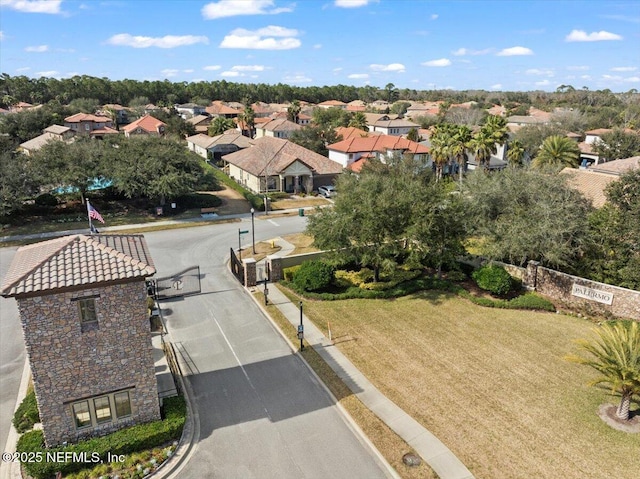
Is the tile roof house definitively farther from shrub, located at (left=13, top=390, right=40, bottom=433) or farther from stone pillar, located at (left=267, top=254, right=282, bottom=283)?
shrub, located at (left=13, top=390, right=40, bottom=433)

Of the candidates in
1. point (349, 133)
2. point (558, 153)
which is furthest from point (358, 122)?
point (558, 153)

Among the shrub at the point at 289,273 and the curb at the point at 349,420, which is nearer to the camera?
the curb at the point at 349,420

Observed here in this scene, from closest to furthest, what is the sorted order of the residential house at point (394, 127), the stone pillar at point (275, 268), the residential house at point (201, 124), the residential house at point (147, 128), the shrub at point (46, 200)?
the stone pillar at point (275, 268) < the shrub at point (46, 200) < the residential house at point (147, 128) < the residential house at point (201, 124) < the residential house at point (394, 127)

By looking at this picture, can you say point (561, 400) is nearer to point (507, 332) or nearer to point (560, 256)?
point (507, 332)

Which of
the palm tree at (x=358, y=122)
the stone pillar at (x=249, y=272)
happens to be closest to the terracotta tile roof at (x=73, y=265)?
the stone pillar at (x=249, y=272)

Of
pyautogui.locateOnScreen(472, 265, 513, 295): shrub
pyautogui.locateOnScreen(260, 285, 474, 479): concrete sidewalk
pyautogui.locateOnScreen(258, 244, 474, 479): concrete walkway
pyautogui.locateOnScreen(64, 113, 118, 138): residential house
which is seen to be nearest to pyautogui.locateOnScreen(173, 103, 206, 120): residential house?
pyautogui.locateOnScreen(64, 113, 118, 138): residential house

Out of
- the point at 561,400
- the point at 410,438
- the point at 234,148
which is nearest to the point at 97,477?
the point at 410,438

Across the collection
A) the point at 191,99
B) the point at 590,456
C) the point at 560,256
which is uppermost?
the point at 191,99

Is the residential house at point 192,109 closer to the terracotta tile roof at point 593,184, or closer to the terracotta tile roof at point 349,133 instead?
the terracotta tile roof at point 349,133
